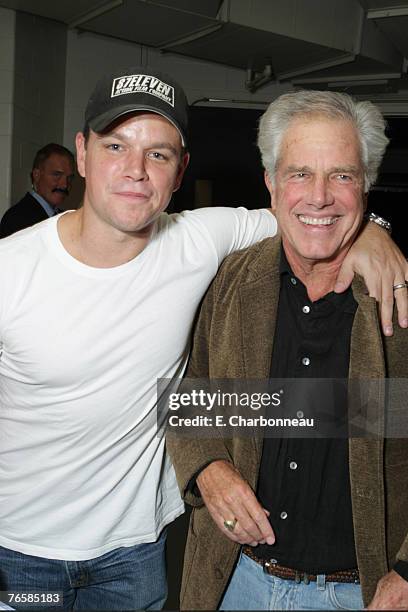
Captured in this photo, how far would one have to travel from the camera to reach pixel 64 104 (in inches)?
233

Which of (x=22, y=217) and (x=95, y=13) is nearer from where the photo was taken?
(x=22, y=217)

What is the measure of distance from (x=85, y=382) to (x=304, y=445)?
0.48 metres

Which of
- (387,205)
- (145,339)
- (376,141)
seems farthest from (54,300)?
(387,205)

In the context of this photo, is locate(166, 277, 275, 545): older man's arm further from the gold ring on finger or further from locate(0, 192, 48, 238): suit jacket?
locate(0, 192, 48, 238): suit jacket

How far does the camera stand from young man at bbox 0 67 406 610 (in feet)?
5.00

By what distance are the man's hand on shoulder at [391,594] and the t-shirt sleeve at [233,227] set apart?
79cm

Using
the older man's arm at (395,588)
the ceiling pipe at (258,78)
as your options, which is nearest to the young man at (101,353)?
the older man's arm at (395,588)

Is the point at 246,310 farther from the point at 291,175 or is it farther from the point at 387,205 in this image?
the point at 387,205

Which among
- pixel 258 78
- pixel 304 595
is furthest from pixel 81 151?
pixel 258 78

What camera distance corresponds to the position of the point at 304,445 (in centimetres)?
148

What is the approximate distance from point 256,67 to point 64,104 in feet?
5.58

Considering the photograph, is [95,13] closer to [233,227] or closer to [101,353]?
[233,227]

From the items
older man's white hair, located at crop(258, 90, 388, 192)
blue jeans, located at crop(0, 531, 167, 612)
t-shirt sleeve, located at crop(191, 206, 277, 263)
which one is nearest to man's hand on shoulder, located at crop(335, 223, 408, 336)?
older man's white hair, located at crop(258, 90, 388, 192)

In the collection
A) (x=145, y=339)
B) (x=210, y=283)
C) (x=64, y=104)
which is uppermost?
(x=64, y=104)
